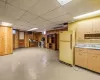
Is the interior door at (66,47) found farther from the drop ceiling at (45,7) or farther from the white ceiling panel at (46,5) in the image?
the white ceiling panel at (46,5)

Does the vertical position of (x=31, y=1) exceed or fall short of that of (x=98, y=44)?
it exceeds it

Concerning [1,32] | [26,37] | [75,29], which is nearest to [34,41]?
[26,37]

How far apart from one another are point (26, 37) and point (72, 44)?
358 inches

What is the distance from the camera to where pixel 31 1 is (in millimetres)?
2152

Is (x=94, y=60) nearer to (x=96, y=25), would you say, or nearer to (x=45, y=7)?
(x=96, y=25)

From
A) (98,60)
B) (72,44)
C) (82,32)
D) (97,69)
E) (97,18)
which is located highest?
(97,18)

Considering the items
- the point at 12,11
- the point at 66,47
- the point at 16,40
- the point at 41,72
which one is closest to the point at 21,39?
the point at 16,40

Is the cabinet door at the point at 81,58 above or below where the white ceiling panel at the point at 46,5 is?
below

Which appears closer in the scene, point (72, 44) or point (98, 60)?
point (98, 60)

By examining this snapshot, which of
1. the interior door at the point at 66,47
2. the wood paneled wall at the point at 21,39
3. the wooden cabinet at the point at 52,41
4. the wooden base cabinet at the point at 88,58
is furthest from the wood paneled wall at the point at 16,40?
the wooden base cabinet at the point at 88,58

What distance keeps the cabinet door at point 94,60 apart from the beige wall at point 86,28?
32.5 inches

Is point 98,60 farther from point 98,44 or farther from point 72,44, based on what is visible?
point 72,44

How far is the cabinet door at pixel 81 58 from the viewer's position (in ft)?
10.4

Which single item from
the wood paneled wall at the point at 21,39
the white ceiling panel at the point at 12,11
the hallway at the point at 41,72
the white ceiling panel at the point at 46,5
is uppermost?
the white ceiling panel at the point at 12,11
